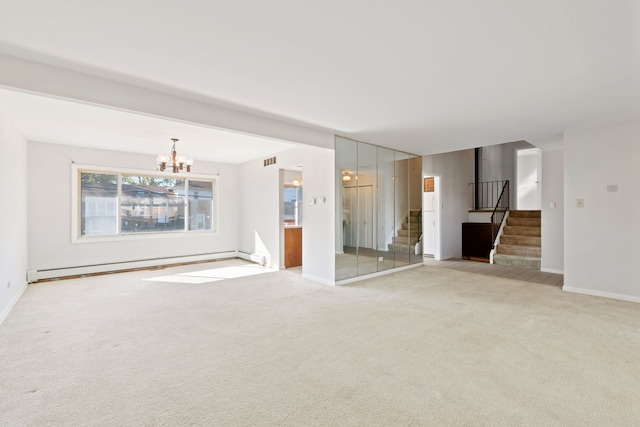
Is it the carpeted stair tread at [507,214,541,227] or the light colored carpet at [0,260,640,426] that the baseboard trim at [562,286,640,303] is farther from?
the carpeted stair tread at [507,214,541,227]

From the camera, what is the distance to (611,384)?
2.14 m

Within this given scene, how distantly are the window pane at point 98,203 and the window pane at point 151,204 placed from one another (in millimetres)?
182

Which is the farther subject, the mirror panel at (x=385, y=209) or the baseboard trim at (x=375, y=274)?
the mirror panel at (x=385, y=209)

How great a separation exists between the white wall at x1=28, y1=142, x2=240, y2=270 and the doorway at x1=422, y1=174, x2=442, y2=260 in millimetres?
6277

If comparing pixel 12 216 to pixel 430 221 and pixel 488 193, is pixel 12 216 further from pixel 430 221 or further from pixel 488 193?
pixel 488 193

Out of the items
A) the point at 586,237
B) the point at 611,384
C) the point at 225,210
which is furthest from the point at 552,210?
the point at 225,210

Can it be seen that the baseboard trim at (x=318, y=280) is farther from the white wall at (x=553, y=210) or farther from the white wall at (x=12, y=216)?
the white wall at (x=553, y=210)

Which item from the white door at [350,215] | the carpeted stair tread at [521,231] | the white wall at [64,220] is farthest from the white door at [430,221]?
the white wall at [64,220]

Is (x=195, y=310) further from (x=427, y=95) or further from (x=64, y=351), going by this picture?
(x=427, y=95)

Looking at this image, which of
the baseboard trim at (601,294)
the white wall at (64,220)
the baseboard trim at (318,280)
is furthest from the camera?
the white wall at (64,220)

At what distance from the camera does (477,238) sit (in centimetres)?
790

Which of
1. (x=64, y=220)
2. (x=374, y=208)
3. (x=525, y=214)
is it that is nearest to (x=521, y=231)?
(x=525, y=214)

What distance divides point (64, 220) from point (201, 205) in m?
2.75

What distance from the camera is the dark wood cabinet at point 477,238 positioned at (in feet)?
25.1
